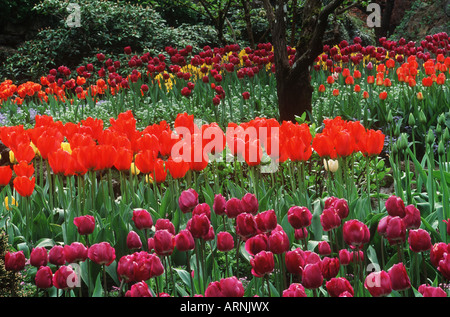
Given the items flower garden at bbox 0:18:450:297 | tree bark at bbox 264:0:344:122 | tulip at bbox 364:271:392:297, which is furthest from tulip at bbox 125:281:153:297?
tree bark at bbox 264:0:344:122

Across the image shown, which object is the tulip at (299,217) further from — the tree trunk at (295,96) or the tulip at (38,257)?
the tree trunk at (295,96)

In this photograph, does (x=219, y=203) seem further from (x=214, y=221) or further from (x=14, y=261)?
(x=14, y=261)

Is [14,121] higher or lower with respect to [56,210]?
higher

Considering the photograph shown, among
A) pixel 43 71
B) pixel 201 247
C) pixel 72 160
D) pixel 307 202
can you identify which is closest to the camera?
pixel 201 247

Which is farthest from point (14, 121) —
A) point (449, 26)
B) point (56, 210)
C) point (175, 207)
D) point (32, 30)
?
point (449, 26)

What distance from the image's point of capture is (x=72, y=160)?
8.35 feet

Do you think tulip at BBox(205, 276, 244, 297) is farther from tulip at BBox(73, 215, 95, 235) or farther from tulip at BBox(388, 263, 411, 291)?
tulip at BBox(73, 215, 95, 235)

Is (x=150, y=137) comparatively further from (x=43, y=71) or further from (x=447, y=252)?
(x=43, y=71)

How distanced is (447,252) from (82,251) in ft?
3.78

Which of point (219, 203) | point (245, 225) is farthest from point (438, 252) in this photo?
point (219, 203)

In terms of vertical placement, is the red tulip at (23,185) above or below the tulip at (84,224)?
above

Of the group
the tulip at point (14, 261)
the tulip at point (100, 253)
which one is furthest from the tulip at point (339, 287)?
the tulip at point (14, 261)

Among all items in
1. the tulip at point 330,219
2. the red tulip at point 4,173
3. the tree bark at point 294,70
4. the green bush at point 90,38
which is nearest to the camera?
the tulip at point 330,219
